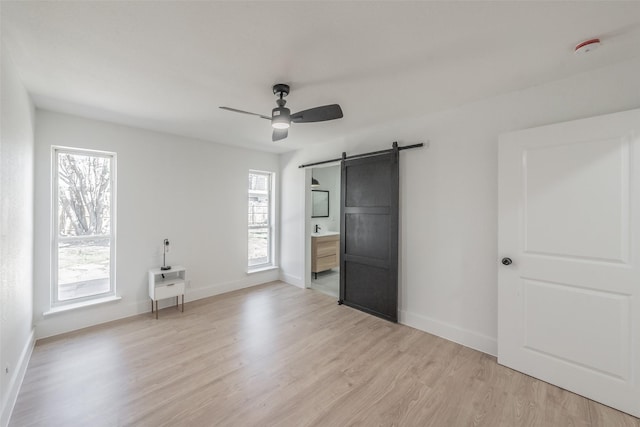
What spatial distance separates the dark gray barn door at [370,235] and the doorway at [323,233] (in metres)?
0.61

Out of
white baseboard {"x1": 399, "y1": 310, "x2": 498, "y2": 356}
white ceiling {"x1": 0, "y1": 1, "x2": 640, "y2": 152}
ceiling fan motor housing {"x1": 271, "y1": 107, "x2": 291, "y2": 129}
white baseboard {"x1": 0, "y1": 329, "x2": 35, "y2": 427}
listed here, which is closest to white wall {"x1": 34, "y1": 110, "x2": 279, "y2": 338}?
white baseboard {"x1": 0, "y1": 329, "x2": 35, "y2": 427}

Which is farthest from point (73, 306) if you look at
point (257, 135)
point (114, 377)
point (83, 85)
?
point (257, 135)

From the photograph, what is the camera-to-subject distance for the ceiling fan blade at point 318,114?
2.22 metres

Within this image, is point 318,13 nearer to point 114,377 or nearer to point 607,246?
point 607,246

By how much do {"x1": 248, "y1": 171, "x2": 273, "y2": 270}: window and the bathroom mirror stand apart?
1.24 metres

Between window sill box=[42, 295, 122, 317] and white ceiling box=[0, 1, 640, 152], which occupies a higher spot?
white ceiling box=[0, 1, 640, 152]

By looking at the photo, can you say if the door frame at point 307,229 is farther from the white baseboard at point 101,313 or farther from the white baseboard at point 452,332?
the white baseboard at point 452,332

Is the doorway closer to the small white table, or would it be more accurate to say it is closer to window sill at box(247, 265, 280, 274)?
window sill at box(247, 265, 280, 274)

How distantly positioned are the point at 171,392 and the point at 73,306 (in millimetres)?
2047

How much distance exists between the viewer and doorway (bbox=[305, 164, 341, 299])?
4.83m

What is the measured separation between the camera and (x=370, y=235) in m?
3.61

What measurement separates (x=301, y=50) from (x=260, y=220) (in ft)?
12.0

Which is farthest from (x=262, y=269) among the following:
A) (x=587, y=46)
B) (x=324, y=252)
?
(x=587, y=46)

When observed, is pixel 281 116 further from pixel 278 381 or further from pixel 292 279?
pixel 292 279
